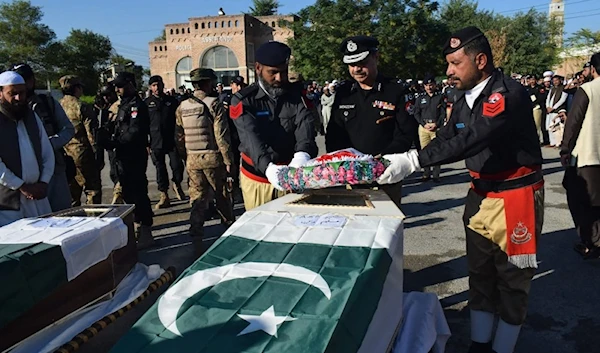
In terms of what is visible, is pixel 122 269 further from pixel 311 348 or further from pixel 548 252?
pixel 548 252

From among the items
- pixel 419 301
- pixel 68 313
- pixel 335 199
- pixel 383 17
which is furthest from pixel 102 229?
pixel 383 17

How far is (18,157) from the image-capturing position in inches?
136

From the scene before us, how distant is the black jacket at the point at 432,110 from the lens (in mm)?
8055

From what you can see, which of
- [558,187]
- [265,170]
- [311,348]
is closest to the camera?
[311,348]

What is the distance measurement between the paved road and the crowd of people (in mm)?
256

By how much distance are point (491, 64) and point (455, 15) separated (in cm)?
4630

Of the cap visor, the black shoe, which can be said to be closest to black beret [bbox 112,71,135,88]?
the cap visor

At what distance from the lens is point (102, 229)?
9.24ft

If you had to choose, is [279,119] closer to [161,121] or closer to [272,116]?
[272,116]

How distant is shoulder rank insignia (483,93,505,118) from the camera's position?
233 cm

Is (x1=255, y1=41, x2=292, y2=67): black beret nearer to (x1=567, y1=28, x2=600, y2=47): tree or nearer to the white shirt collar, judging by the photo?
the white shirt collar

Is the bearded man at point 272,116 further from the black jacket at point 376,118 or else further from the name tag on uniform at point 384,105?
the name tag on uniform at point 384,105

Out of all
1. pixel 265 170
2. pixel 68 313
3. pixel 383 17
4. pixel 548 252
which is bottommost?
pixel 548 252

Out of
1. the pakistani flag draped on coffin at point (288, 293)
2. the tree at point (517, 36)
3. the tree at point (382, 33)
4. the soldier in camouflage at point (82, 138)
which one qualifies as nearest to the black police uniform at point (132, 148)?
the soldier in camouflage at point (82, 138)
